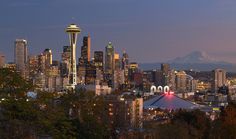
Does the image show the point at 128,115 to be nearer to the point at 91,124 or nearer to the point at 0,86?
the point at 91,124

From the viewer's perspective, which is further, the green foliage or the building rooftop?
the building rooftop

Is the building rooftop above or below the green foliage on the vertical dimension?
below

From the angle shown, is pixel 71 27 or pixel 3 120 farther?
pixel 71 27

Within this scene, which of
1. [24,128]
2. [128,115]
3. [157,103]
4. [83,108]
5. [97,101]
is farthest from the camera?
[157,103]

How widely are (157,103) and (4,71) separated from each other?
66.9 metres

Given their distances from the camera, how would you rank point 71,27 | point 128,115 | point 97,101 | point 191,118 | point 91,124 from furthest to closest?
point 71,27 < point 128,115 < point 191,118 < point 97,101 < point 91,124

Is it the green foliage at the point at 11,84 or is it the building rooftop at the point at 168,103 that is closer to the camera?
the green foliage at the point at 11,84

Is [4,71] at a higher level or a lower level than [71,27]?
lower

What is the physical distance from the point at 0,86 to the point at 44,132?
1914mm

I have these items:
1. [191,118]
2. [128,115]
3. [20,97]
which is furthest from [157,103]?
[20,97]

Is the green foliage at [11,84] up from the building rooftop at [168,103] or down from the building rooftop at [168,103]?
up

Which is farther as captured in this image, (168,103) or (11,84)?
(168,103)

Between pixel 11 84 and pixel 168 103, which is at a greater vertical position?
pixel 11 84

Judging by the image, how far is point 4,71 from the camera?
1661 centimetres
